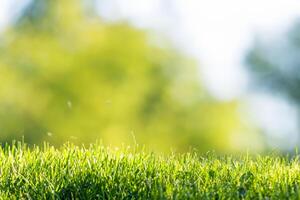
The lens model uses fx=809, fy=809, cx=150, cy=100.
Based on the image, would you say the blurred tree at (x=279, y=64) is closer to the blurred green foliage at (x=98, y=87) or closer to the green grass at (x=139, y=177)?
the blurred green foliage at (x=98, y=87)

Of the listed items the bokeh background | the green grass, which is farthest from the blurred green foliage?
the green grass

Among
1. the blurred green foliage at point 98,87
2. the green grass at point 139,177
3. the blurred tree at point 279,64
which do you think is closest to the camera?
the green grass at point 139,177

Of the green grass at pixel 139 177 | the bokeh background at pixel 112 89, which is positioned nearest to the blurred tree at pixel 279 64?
the bokeh background at pixel 112 89

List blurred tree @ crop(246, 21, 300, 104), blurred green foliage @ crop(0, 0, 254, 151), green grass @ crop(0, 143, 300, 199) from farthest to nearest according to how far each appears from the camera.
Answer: blurred tree @ crop(246, 21, 300, 104), blurred green foliage @ crop(0, 0, 254, 151), green grass @ crop(0, 143, 300, 199)

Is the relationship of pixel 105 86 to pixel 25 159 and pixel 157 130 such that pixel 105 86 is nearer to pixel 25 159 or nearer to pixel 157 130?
pixel 157 130

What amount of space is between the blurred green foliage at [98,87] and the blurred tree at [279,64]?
5942mm

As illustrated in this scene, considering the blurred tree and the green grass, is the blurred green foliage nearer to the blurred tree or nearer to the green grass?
the blurred tree

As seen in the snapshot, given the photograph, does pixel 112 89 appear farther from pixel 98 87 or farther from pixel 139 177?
pixel 139 177

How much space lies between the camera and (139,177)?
6.30 m

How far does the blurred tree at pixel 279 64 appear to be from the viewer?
1458 inches

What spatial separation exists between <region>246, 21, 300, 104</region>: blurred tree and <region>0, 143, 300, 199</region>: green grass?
3027cm

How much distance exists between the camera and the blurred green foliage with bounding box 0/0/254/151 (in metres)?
28.9

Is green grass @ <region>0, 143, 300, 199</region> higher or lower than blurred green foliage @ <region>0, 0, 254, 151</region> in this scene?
lower

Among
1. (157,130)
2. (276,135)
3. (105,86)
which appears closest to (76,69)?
(105,86)
